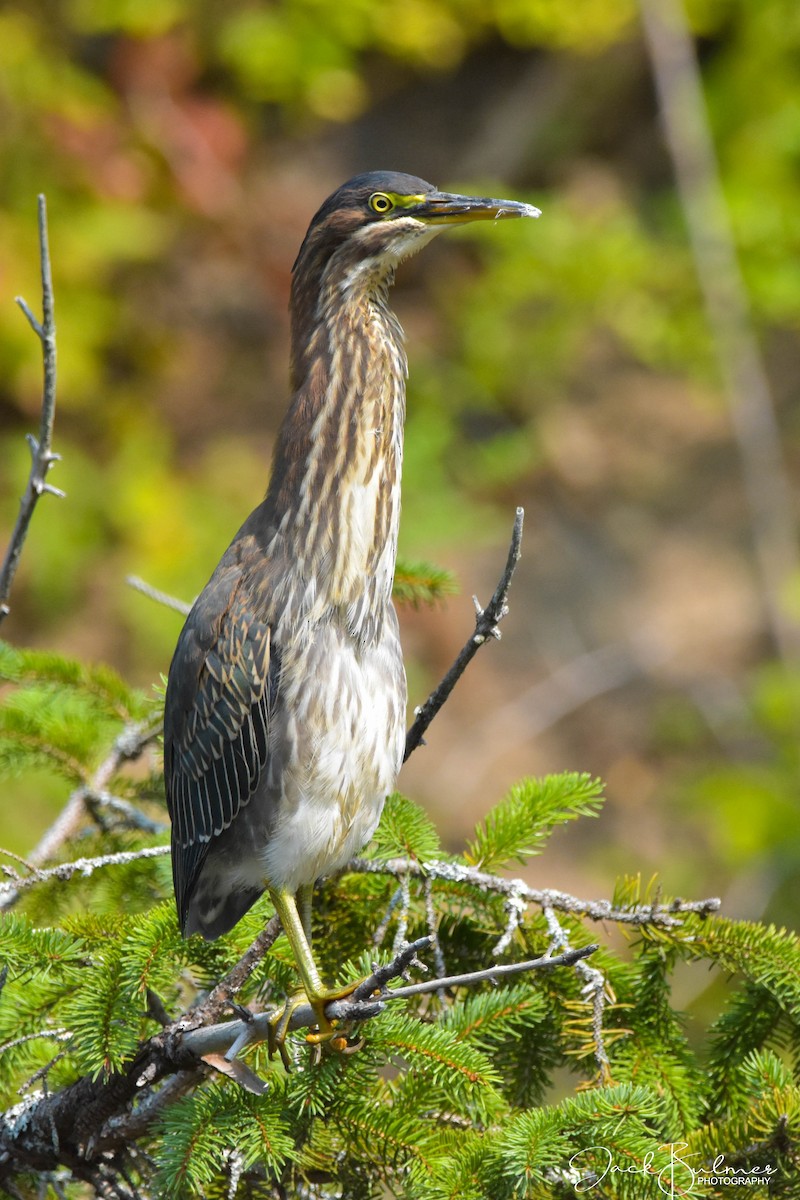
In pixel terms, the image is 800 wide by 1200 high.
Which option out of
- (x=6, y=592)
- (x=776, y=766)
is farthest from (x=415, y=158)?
(x=6, y=592)

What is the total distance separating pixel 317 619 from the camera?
2.26 meters

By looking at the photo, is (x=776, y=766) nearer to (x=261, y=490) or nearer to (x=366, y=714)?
(x=261, y=490)

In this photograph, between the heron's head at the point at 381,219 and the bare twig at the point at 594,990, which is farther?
the heron's head at the point at 381,219

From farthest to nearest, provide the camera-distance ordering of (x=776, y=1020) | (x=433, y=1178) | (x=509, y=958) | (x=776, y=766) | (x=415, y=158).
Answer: (x=415, y=158), (x=776, y=766), (x=509, y=958), (x=776, y=1020), (x=433, y=1178)

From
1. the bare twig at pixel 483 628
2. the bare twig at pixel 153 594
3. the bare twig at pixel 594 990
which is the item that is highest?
the bare twig at pixel 153 594

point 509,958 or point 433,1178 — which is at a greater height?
point 509,958

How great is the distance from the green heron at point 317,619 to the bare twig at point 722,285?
150 inches

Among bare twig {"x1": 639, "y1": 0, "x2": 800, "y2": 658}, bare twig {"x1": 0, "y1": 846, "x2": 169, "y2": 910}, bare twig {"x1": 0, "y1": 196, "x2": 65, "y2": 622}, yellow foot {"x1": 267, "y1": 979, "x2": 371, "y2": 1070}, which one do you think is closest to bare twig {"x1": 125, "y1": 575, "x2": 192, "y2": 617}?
bare twig {"x1": 0, "y1": 196, "x2": 65, "y2": 622}

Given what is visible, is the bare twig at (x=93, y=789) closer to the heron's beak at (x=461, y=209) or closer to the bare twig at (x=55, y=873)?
the bare twig at (x=55, y=873)

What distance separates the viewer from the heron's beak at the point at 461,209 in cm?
225

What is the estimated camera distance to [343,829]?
215cm

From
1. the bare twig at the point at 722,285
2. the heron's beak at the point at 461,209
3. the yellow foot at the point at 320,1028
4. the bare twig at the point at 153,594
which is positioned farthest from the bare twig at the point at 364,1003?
the bare twig at the point at 722,285

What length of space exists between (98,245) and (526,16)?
255 centimetres
